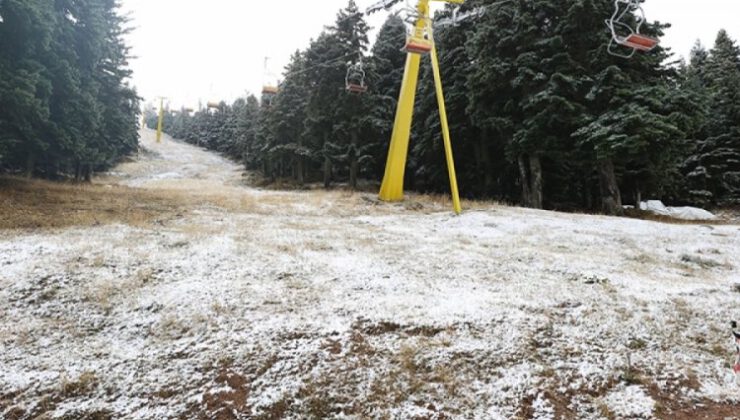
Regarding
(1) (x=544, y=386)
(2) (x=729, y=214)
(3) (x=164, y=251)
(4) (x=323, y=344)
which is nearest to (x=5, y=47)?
(3) (x=164, y=251)

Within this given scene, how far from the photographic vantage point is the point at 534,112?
750 inches

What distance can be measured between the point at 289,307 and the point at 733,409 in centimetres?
502

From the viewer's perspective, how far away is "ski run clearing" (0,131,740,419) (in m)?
4.09

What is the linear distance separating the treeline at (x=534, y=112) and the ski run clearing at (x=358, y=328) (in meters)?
8.67

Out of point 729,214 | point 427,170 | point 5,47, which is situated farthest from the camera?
point 729,214

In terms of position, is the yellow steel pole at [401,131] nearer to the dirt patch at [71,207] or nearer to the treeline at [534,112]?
the treeline at [534,112]

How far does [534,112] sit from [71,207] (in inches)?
725

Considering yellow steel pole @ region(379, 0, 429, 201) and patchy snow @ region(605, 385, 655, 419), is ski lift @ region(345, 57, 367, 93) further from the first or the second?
patchy snow @ region(605, 385, 655, 419)

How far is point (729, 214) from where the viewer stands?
28.8m

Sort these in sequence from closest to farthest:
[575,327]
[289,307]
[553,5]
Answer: [575,327]
[289,307]
[553,5]

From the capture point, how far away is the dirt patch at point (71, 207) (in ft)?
35.8

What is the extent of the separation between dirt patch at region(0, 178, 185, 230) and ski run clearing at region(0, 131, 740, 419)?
1.70 metres

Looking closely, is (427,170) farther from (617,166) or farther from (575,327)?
(575,327)

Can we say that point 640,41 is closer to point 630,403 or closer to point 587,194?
point 630,403
